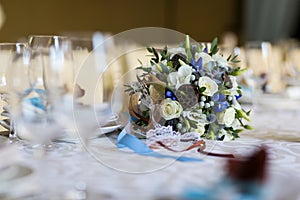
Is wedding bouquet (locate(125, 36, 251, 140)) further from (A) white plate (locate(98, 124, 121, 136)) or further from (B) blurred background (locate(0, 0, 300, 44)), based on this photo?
(B) blurred background (locate(0, 0, 300, 44))

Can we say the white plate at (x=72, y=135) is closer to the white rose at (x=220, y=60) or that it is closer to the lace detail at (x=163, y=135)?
the lace detail at (x=163, y=135)

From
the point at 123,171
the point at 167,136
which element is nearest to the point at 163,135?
the point at 167,136

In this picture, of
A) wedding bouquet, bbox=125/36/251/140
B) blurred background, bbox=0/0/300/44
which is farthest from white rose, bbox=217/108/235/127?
blurred background, bbox=0/0/300/44

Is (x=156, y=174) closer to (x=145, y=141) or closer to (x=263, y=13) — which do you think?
(x=145, y=141)

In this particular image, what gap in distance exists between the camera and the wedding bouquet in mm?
1013

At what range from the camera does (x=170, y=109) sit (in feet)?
3.26

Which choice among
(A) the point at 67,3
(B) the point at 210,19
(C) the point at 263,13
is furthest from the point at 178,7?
(A) the point at 67,3

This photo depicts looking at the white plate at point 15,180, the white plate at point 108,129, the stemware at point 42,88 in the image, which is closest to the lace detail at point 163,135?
the white plate at point 108,129

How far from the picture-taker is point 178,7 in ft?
20.0

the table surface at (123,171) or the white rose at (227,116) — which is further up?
the white rose at (227,116)

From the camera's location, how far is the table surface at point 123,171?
647 millimetres

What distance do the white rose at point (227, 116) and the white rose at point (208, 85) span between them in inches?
2.2

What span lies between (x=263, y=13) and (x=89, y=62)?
5.28 metres

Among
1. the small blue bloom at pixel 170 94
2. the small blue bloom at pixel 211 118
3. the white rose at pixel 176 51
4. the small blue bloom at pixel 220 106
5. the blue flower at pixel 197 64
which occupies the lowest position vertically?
the small blue bloom at pixel 211 118
